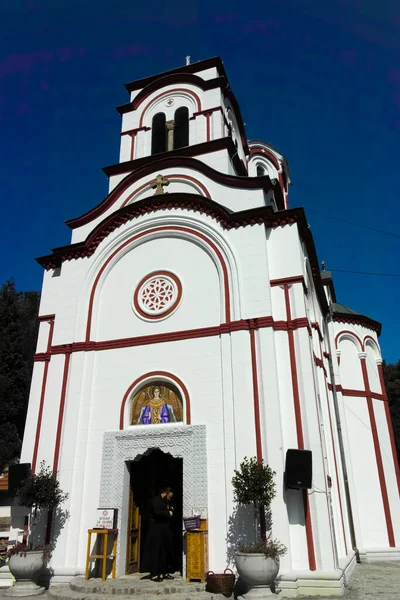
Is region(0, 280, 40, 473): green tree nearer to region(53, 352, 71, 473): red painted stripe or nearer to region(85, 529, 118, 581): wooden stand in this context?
region(53, 352, 71, 473): red painted stripe

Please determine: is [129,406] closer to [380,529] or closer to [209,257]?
[209,257]

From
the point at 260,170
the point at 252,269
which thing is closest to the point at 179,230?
the point at 252,269

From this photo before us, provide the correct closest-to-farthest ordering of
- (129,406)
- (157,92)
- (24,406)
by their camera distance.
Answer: (129,406), (157,92), (24,406)

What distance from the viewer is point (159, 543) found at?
9.12 m

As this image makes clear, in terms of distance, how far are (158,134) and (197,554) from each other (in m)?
13.7

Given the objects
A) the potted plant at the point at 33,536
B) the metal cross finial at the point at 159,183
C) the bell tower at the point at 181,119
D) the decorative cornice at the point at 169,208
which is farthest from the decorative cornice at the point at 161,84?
the potted plant at the point at 33,536

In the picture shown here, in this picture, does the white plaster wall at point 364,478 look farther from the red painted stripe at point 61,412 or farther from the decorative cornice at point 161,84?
the decorative cornice at point 161,84

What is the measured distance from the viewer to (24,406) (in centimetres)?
2419

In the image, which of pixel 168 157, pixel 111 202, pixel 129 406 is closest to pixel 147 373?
pixel 129 406

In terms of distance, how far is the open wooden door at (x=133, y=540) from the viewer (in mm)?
10251

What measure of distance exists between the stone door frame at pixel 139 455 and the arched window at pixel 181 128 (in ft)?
33.1

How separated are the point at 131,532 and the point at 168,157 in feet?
34.9

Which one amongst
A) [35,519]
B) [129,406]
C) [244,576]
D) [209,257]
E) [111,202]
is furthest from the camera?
[111,202]

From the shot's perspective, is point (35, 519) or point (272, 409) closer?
point (272, 409)
